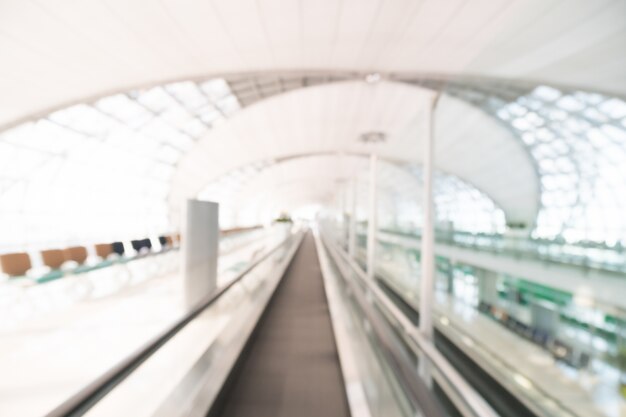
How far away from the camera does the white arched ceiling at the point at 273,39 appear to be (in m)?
8.38

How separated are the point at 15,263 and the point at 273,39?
8454 millimetres

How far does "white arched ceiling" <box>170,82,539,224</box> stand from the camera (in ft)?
66.7

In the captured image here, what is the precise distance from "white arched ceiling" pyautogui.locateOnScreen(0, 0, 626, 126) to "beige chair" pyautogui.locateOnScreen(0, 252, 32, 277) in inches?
223

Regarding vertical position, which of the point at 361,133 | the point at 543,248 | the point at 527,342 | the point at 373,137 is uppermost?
the point at 361,133

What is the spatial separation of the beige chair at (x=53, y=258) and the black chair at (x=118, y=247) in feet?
5.90

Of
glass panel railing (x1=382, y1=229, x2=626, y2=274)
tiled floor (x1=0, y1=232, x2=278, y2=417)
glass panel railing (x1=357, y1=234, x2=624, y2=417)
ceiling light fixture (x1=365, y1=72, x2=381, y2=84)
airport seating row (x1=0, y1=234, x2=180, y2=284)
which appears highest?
ceiling light fixture (x1=365, y1=72, x2=381, y2=84)

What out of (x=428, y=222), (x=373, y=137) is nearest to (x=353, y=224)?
(x=373, y=137)

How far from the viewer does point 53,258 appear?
747 centimetres

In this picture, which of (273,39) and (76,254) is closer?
Answer: (76,254)

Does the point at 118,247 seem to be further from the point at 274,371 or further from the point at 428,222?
the point at 428,222

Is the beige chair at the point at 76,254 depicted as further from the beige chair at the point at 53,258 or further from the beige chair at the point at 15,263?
the beige chair at the point at 15,263

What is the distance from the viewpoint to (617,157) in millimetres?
5262

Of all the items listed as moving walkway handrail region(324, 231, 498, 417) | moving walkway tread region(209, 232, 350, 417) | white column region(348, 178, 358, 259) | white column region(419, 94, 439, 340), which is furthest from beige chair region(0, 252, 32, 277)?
white column region(348, 178, 358, 259)

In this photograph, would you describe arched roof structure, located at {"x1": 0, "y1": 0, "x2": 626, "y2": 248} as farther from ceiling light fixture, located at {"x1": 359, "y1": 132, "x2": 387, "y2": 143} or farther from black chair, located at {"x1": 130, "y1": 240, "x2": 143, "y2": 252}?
black chair, located at {"x1": 130, "y1": 240, "x2": 143, "y2": 252}
